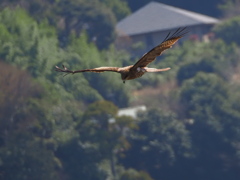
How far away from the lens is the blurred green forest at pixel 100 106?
5203cm

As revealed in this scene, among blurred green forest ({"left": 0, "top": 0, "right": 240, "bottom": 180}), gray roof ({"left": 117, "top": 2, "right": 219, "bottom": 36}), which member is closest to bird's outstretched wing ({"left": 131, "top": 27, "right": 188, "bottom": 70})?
blurred green forest ({"left": 0, "top": 0, "right": 240, "bottom": 180})

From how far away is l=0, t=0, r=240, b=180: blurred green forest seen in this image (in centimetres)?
5203

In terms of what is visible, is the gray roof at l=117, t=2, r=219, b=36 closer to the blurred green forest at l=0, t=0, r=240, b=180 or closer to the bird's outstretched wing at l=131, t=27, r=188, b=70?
the blurred green forest at l=0, t=0, r=240, b=180

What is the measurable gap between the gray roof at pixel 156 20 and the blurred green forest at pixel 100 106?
972 centimetres

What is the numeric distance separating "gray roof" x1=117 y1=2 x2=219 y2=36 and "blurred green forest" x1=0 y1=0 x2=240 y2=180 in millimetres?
9724

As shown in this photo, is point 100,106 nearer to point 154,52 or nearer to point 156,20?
point 154,52

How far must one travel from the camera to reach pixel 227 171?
191ft

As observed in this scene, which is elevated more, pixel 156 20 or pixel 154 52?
pixel 154 52

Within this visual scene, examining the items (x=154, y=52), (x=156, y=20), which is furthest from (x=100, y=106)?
(x=156, y=20)

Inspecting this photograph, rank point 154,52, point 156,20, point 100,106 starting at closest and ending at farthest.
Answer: point 154,52, point 100,106, point 156,20

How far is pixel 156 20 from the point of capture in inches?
3538

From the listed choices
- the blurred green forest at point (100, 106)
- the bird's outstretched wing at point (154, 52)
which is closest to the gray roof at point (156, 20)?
the blurred green forest at point (100, 106)

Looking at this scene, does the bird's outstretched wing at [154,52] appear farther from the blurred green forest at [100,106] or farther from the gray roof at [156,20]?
the gray roof at [156,20]

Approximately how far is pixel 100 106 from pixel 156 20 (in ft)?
125
